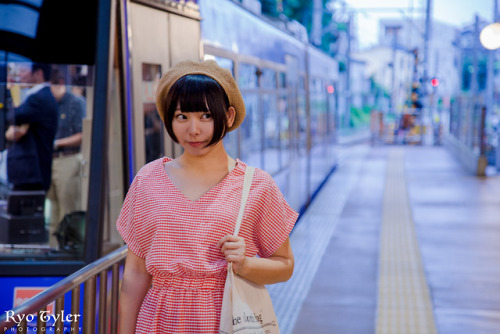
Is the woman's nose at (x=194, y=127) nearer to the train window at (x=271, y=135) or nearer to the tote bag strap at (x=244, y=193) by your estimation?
the tote bag strap at (x=244, y=193)

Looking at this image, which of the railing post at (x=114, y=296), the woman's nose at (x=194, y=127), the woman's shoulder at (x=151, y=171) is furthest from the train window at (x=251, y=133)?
the woman's nose at (x=194, y=127)

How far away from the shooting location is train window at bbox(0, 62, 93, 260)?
405 centimetres

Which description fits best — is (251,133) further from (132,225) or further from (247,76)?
(132,225)

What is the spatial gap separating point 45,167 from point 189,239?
8.16ft

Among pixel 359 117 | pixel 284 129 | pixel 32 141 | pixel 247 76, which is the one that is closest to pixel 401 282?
pixel 247 76

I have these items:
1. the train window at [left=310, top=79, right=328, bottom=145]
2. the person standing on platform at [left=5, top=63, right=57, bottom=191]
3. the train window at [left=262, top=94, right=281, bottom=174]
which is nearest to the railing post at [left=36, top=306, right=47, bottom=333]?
the person standing on platform at [left=5, top=63, right=57, bottom=191]

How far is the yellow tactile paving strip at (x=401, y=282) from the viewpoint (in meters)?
5.32

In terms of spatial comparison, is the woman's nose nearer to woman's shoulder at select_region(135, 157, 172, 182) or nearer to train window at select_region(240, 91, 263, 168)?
woman's shoulder at select_region(135, 157, 172, 182)

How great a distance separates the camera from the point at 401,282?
6621 millimetres

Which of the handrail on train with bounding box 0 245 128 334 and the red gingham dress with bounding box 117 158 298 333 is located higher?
the red gingham dress with bounding box 117 158 298 333

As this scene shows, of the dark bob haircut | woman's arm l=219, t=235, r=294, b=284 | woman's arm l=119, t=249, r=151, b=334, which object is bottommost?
woman's arm l=119, t=249, r=151, b=334

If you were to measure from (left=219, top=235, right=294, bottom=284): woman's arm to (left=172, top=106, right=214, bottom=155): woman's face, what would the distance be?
281 mm

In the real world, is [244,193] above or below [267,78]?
below

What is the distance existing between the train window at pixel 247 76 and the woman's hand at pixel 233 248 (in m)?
4.01
